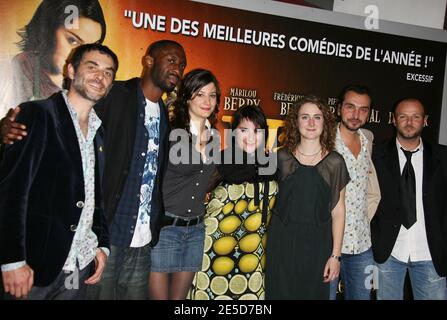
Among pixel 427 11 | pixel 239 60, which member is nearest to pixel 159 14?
pixel 239 60

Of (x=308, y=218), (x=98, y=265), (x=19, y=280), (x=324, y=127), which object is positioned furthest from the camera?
(x=324, y=127)

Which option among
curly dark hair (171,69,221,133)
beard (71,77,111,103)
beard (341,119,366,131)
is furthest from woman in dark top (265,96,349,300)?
beard (71,77,111,103)

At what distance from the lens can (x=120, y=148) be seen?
118 inches

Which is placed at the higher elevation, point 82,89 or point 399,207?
point 82,89

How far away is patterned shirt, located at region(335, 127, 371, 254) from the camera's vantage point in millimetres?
3336

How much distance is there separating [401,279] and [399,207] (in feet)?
1.83

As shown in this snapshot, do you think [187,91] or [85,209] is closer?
[85,209]

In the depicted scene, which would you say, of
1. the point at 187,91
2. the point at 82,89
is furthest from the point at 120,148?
the point at 187,91

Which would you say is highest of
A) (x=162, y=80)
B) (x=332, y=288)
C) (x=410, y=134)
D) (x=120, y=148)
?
(x=162, y=80)

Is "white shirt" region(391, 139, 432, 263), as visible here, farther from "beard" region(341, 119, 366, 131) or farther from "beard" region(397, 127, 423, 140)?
"beard" region(341, 119, 366, 131)

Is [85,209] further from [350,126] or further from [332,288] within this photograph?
[350,126]

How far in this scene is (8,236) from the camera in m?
2.39

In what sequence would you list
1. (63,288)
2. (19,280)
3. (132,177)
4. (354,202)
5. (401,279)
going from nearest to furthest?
(19,280)
(63,288)
(132,177)
(354,202)
(401,279)
